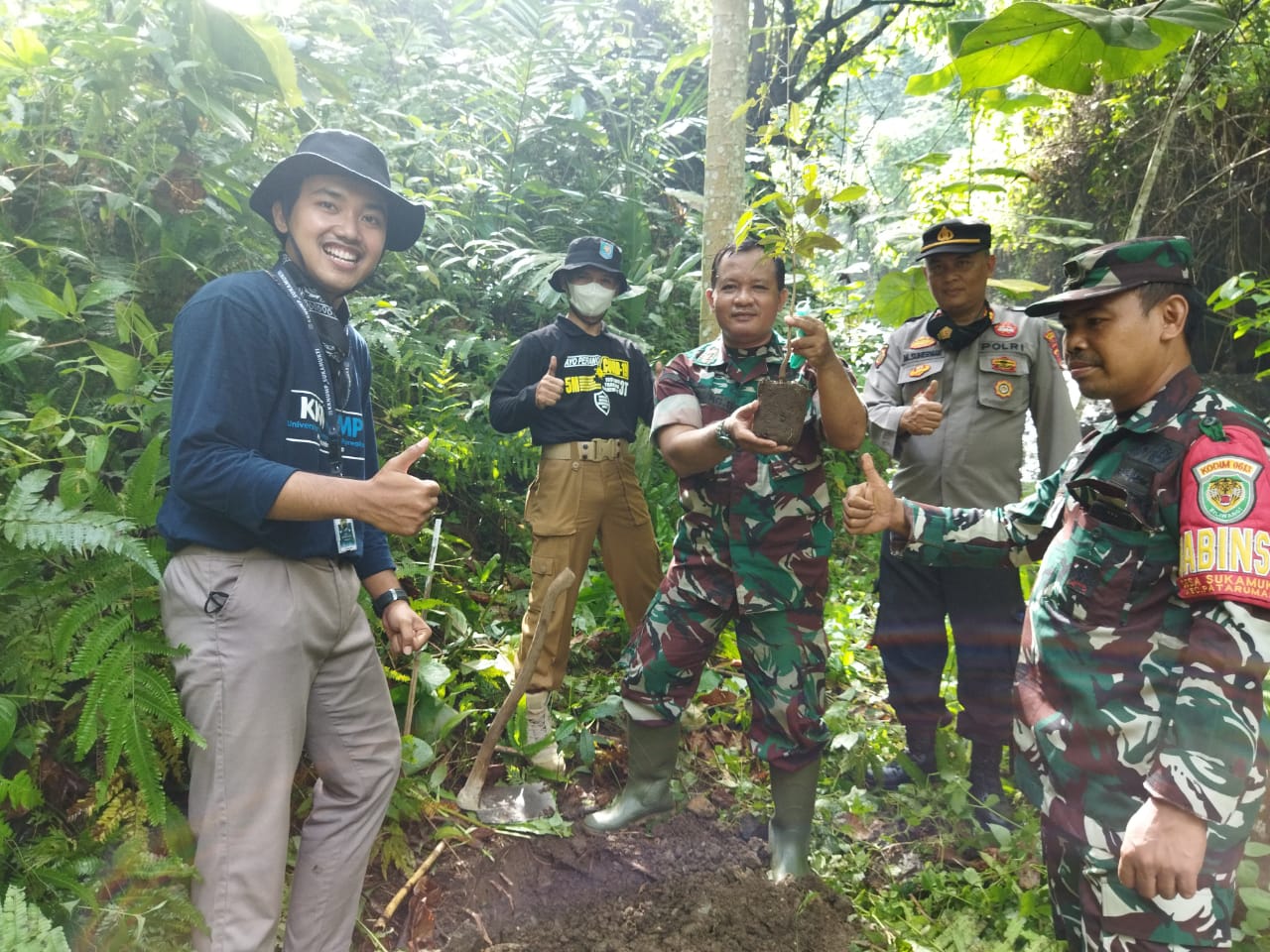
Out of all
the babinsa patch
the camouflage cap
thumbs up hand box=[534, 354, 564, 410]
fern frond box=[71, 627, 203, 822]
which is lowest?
fern frond box=[71, 627, 203, 822]

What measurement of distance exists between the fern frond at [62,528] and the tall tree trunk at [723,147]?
293cm

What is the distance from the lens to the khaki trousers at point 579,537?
3.65 meters

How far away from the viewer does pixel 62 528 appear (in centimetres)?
187

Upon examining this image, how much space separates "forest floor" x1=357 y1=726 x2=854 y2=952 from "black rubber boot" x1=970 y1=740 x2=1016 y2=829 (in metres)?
0.94

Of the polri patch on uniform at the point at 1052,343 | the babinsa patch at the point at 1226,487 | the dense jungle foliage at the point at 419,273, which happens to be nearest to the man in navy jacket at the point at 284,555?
the dense jungle foliage at the point at 419,273

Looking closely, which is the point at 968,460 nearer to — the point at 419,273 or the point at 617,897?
the point at 617,897

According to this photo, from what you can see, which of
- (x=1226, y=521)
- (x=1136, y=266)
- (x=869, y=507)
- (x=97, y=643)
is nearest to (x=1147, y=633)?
(x=1226, y=521)

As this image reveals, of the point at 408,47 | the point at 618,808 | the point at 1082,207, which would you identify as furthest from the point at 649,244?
the point at 618,808

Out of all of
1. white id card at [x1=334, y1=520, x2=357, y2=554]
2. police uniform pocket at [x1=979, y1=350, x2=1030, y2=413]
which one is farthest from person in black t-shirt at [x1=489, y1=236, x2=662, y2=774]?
police uniform pocket at [x1=979, y1=350, x2=1030, y2=413]

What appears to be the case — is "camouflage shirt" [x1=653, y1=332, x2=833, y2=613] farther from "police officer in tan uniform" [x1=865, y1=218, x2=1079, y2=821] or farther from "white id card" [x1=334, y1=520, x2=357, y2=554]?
"white id card" [x1=334, y1=520, x2=357, y2=554]

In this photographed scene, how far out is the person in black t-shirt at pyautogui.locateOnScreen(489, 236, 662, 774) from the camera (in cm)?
380

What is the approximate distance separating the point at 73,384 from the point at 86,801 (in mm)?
1616

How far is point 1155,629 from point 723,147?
10.8ft

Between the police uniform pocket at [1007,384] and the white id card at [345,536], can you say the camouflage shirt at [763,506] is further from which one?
the white id card at [345,536]
